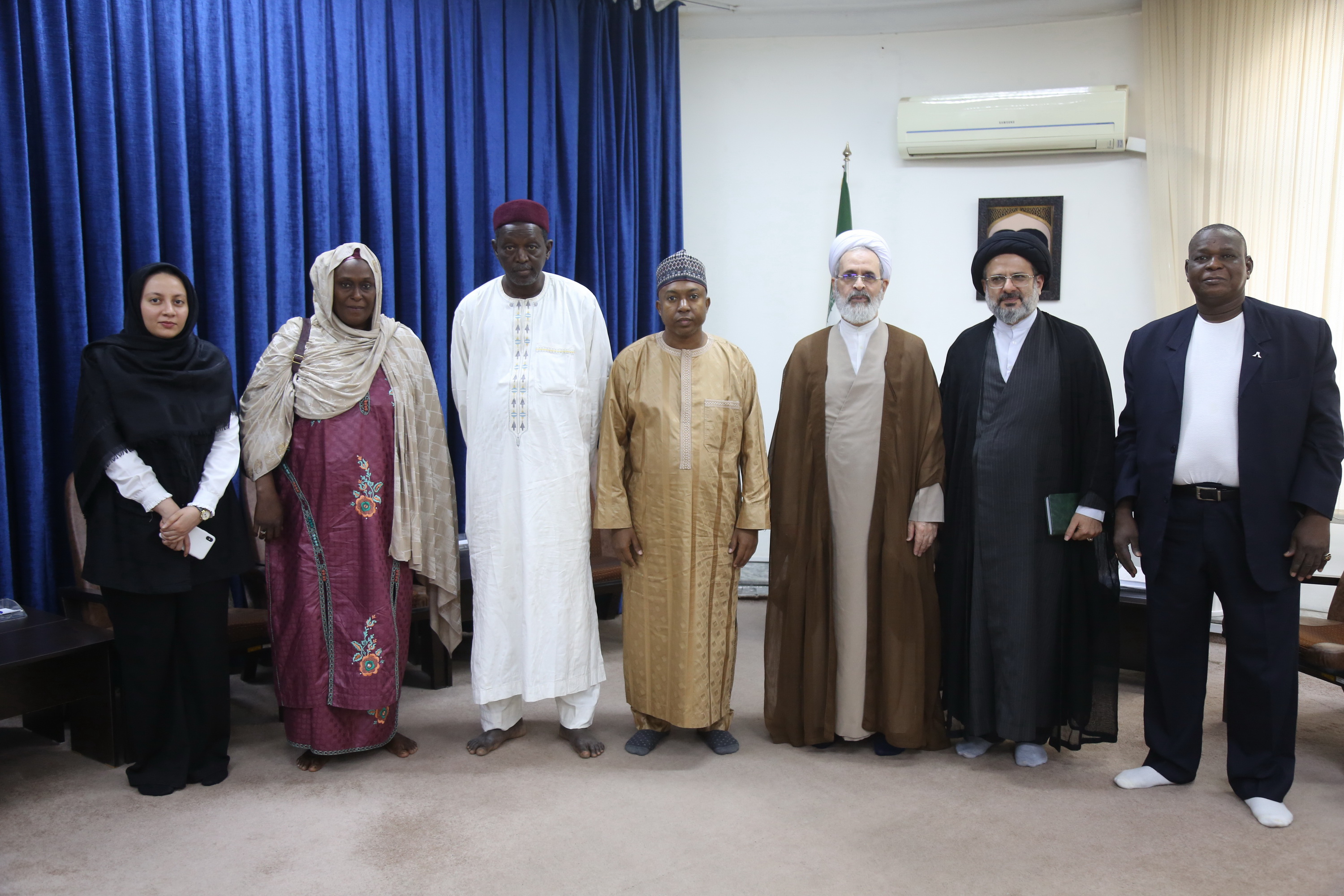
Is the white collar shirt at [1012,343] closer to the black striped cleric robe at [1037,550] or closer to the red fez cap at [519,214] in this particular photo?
the black striped cleric robe at [1037,550]

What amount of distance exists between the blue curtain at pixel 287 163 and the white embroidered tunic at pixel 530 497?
1.41 m

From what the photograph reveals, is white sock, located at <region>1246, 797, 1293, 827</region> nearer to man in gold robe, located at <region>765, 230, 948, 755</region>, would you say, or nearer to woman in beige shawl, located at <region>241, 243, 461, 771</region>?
man in gold robe, located at <region>765, 230, 948, 755</region>

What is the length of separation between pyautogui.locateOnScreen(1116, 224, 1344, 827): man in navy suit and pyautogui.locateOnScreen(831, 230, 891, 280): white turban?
0.83 meters

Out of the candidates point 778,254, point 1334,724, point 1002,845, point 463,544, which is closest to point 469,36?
point 778,254

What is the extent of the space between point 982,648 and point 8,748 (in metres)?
3.23

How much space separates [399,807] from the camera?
2719 millimetres

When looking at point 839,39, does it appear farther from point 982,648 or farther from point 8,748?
point 8,748

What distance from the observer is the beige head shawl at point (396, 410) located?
9.62 feet

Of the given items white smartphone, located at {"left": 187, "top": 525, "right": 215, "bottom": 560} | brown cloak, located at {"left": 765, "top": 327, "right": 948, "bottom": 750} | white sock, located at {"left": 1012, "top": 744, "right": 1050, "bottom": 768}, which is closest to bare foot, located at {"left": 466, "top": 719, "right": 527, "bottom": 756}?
brown cloak, located at {"left": 765, "top": 327, "right": 948, "bottom": 750}

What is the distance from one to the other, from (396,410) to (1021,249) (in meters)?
2.05

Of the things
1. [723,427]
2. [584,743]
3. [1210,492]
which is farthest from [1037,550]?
[584,743]

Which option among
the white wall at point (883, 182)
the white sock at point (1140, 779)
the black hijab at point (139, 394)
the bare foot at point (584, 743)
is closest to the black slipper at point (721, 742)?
the bare foot at point (584, 743)

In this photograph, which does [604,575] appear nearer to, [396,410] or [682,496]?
[682,496]

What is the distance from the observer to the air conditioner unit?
16.6 feet
